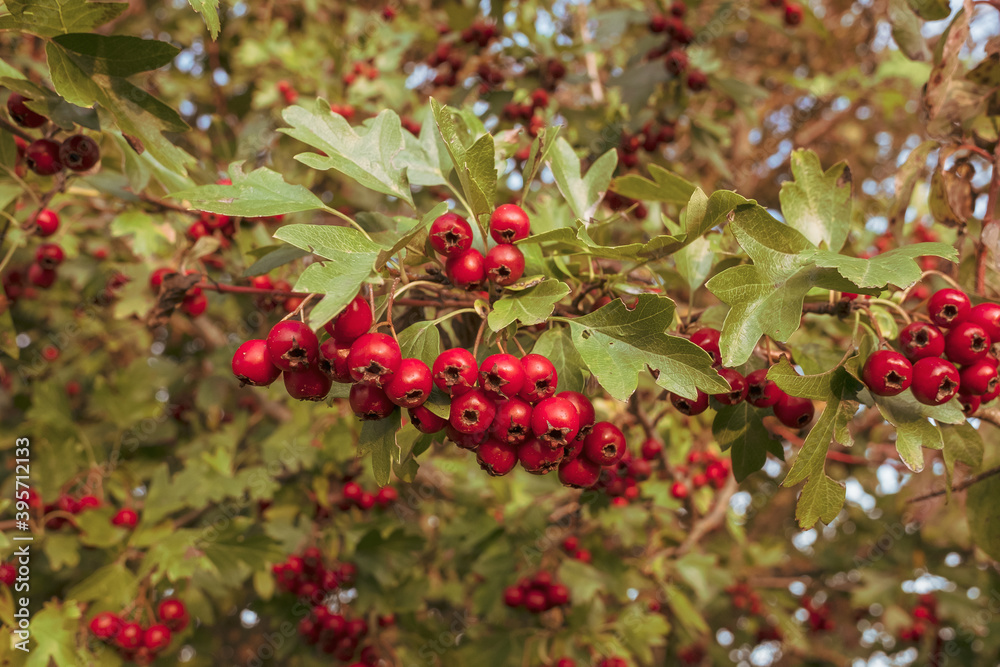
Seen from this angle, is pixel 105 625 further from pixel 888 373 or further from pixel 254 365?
pixel 888 373

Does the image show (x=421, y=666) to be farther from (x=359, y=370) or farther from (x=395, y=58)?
(x=395, y=58)

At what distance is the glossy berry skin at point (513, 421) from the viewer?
1238 millimetres

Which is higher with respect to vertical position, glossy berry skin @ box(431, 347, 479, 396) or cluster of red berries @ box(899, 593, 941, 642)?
glossy berry skin @ box(431, 347, 479, 396)

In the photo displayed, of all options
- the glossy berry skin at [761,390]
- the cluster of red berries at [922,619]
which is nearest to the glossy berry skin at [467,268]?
the glossy berry skin at [761,390]

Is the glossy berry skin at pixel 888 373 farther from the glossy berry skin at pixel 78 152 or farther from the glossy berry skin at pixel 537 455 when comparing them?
the glossy berry skin at pixel 78 152

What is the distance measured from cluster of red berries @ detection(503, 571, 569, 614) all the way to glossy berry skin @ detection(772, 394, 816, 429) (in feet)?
5.72

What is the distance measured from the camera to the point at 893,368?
4.21ft

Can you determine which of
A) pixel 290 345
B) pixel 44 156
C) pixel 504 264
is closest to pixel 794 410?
pixel 504 264

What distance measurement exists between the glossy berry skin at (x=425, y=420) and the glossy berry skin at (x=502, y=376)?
0.12 metres

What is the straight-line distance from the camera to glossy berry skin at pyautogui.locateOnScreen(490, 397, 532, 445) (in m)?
1.24

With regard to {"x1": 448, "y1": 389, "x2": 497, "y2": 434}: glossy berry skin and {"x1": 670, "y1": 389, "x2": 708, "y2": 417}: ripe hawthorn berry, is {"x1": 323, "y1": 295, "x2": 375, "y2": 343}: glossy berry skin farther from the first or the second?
{"x1": 670, "y1": 389, "x2": 708, "y2": 417}: ripe hawthorn berry

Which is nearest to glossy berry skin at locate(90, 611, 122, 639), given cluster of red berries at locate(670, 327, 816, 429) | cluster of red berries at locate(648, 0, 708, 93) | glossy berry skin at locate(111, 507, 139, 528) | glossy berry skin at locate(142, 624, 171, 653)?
glossy berry skin at locate(142, 624, 171, 653)

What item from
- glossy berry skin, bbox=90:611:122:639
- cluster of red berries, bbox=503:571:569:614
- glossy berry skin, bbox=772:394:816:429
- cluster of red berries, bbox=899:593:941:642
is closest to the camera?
glossy berry skin, bbox=772:394:816:429

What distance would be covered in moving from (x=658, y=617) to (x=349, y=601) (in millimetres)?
1622
